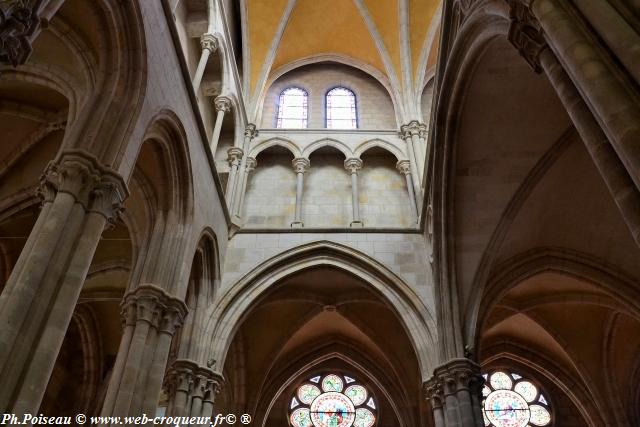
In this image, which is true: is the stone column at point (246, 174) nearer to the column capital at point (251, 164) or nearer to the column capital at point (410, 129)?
the column capital at point (251, 164)

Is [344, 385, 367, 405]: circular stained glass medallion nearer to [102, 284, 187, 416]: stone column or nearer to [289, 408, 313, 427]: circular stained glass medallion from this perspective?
[289, 408, 313, 427]: circular stained glass medallion

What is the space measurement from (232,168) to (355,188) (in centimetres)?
277

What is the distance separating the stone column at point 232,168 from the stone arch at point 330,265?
180cm

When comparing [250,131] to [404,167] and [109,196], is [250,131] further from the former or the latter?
[109,196]

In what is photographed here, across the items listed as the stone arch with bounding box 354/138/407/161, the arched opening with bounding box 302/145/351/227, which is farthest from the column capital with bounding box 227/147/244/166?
the stone arch with bounding box 354/138/407/161

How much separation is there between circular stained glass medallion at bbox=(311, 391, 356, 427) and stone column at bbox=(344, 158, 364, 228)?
4894 millimetres

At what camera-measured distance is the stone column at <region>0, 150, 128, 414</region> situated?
4480 mm

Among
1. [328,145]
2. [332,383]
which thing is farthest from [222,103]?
[332,383]

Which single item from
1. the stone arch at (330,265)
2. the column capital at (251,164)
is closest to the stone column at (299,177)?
the column capital at (251,164)

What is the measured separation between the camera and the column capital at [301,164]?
13047 millimetres

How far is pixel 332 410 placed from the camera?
13734mm

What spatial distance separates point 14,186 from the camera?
31.3 feet

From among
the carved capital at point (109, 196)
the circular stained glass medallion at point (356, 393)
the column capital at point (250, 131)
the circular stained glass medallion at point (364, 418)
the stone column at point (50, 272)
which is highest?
the column capital at point (250, 131)

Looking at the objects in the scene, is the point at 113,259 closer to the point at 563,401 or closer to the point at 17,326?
the point at 17,326
